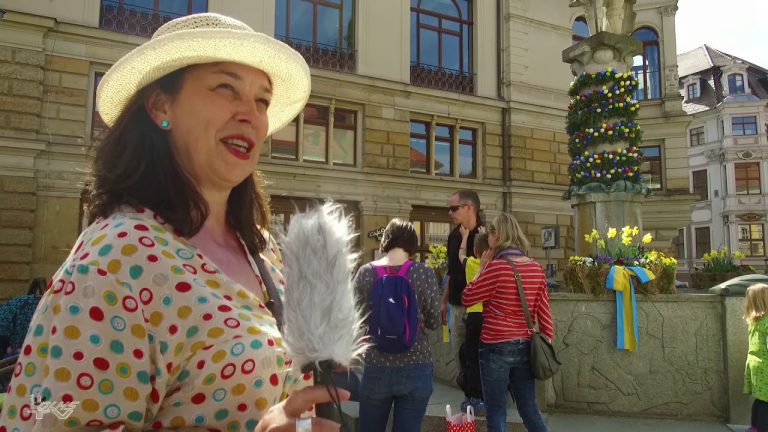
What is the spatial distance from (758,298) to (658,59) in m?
21.8

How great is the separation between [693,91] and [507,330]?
186ft

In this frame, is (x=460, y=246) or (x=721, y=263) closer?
(x=460, y=246)

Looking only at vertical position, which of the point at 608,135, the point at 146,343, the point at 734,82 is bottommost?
the point at 146,343

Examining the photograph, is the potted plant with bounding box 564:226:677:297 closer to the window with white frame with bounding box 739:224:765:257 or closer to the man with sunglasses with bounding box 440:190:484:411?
the man with sunglasses with bounding box 440:190:484:411

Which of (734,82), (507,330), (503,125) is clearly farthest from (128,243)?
(734,82)

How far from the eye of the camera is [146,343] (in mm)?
1055

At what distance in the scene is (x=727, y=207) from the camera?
47156 millimetres

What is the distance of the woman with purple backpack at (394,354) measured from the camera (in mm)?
3811

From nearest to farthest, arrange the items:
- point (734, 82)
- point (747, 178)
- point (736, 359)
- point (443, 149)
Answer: point (736, 359) < point (443, 149) < point (734, 82) < point (747, 178)

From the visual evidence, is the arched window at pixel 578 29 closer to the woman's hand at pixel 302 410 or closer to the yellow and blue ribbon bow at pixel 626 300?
the yellow and blue ribbon bow at pixel 626 300

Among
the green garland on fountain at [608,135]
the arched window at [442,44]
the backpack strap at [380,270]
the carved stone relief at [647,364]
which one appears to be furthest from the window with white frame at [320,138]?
the backpack strap at [380,270]

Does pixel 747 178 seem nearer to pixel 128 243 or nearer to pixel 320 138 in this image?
pixel 320 138

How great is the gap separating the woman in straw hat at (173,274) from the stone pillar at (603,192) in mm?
8110

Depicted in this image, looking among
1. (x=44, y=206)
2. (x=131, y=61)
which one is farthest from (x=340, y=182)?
(x=131, y=61)
